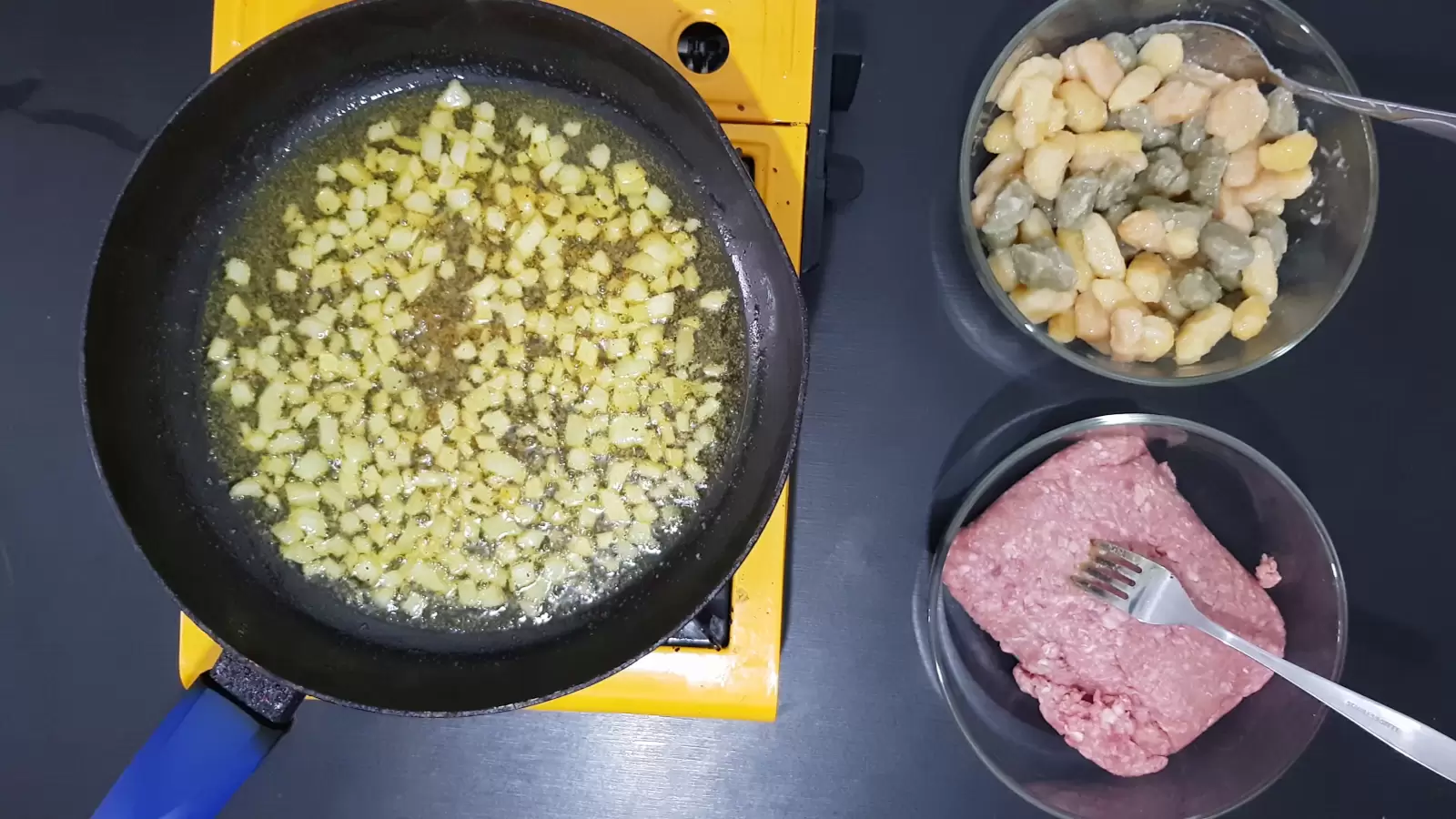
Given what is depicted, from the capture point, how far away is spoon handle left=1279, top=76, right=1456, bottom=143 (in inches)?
30.4

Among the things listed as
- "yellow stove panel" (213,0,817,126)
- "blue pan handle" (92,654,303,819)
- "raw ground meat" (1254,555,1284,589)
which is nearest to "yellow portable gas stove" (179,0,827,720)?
"yellow stove panel" (213,0,817,126)

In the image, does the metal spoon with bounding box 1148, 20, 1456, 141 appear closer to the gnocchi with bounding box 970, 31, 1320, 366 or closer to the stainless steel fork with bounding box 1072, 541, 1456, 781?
the gnocchi with bounding box 970, 31, 1320, 366

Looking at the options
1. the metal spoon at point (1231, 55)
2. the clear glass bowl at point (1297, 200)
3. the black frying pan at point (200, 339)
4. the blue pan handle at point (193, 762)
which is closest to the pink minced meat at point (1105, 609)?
the clear glass bowl at point (1297, 200)

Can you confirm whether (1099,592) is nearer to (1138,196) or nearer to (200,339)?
(1138,196)

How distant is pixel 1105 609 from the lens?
0.86m

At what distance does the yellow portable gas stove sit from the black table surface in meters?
0.14

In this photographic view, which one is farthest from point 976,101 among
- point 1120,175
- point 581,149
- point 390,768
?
point 390,768

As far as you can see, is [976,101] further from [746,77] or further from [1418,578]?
[1418,578]

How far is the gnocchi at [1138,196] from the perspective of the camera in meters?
0.84

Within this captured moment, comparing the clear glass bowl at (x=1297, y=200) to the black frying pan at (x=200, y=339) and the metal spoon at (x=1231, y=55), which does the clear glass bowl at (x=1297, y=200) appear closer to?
the metal spoon at (x=1231, y=55)

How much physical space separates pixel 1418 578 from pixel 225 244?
1.24 m

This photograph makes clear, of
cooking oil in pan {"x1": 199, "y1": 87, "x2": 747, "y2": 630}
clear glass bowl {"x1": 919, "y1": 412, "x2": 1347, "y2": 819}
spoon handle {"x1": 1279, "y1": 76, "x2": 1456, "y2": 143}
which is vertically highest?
spoon handle {"x1": 1279, "y1": 76, "x2": 1456, "y2": 143}

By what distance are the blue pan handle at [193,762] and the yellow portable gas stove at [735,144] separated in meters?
0.14

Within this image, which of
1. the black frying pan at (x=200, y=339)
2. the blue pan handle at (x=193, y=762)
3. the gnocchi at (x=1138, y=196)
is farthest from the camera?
the gnocchi at (x=1138, y=196)
